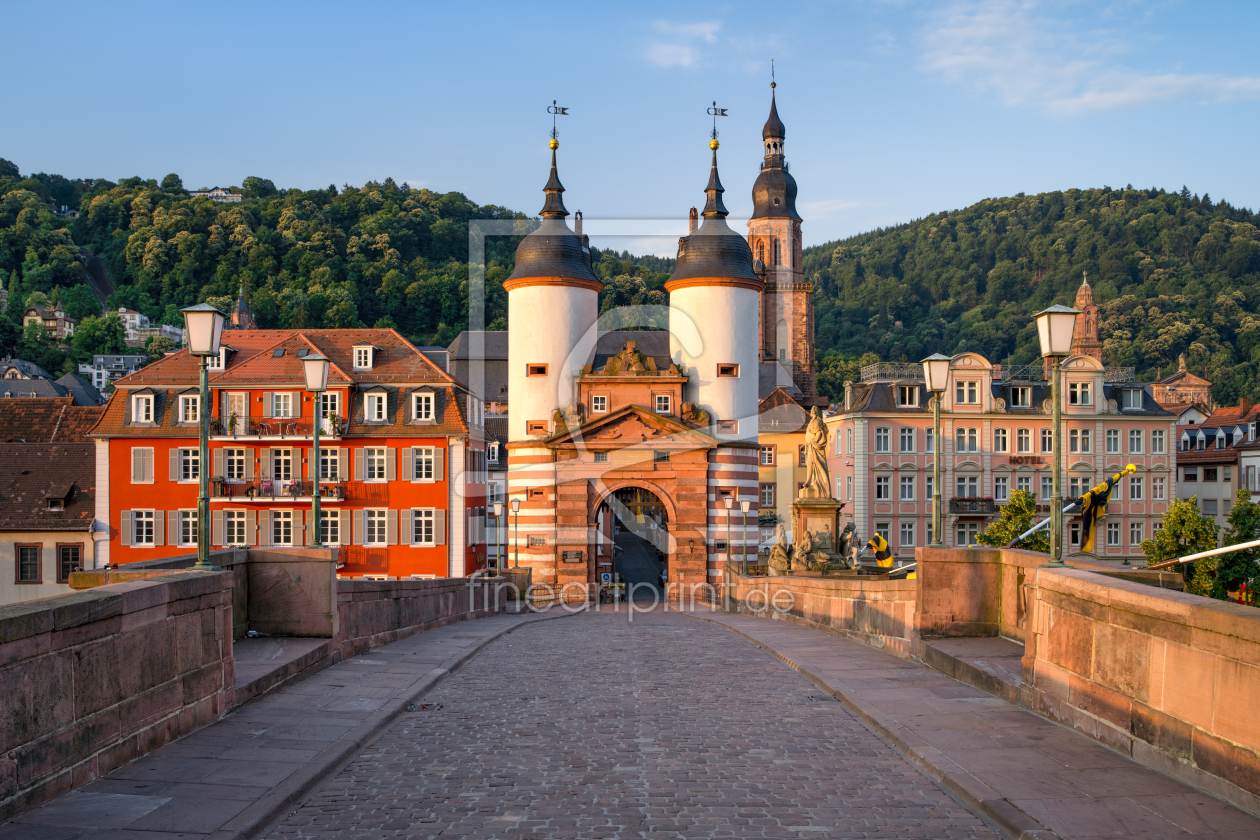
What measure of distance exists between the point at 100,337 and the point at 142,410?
73.6 m

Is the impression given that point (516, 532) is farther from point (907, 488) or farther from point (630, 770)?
point (630, 770)

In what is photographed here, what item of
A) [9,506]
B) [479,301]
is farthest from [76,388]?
[9,506]

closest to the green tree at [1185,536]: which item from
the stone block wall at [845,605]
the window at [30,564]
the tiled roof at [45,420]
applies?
the stone block wall at [845,605]

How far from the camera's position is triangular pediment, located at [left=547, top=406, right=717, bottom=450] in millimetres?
40375

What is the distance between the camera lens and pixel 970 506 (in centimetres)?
5503

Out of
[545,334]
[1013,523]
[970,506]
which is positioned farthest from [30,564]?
[970,506]

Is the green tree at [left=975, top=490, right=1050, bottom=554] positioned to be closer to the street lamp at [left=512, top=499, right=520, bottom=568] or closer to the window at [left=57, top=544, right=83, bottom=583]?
the street lamp at [left=512, top=499, right=520, bottom=568]

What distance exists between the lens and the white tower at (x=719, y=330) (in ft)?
138

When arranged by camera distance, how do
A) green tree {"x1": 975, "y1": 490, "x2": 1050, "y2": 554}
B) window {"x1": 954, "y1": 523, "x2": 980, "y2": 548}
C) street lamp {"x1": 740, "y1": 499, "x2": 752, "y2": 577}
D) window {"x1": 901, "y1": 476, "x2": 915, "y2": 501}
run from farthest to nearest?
window {"x1": 954, "y1": 523, "x2": 980, "y2": 548} < window {"x1": 901, "y1": 476, "x2": 915, "y2": 501} < green tree {"x1": 975, "y1": 490, "x2": 1050, "y2": 554} < street lamp {"x1": 740, "y1": 499, "x2": 752, "y2": 577}

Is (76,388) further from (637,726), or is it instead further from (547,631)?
(637,726)

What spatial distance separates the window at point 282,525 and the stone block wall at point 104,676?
34519 mm

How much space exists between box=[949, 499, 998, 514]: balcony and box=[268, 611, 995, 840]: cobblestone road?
4317 cm

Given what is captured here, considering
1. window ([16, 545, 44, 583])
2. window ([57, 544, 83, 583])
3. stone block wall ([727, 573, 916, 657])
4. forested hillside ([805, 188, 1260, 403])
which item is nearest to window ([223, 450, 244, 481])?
window ([57, 544, 83, 583])

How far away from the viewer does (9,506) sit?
4272 centimetres
